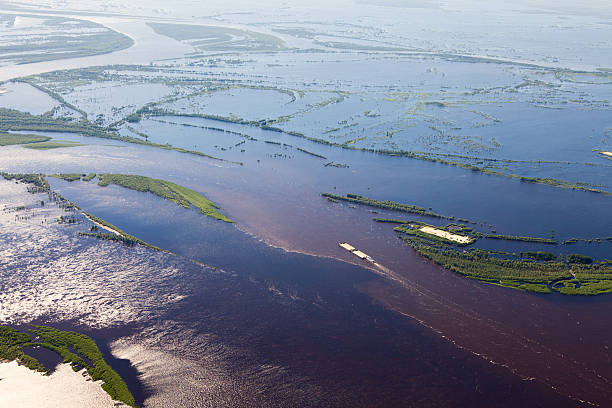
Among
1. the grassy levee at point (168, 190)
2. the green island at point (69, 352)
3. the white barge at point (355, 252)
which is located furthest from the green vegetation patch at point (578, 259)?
the green island at point (69, 352)

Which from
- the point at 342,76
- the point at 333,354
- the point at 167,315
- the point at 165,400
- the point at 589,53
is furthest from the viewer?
the point at 589,53

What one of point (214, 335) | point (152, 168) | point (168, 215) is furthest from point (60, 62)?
point (214, 335)

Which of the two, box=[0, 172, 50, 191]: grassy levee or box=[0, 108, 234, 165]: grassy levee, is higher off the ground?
box=[0, 108, 234, 165]: grassy levee

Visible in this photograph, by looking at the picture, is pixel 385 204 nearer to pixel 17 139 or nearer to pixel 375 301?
pixel 375 301

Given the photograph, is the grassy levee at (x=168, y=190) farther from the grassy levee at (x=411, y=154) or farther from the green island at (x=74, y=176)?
the grassy levee at (x=411, y=154)

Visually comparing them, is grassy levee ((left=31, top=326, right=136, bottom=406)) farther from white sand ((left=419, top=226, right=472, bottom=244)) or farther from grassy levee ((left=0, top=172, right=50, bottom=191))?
white sand ((left=419, top=226, right=472, bottom=244))

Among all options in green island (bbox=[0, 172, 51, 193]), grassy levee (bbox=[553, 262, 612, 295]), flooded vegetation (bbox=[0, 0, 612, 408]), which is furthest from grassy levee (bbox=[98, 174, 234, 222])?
grassy levee (bbox=[553, 262, 612, 295])

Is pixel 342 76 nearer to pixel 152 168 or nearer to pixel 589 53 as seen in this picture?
pixel 152 168
